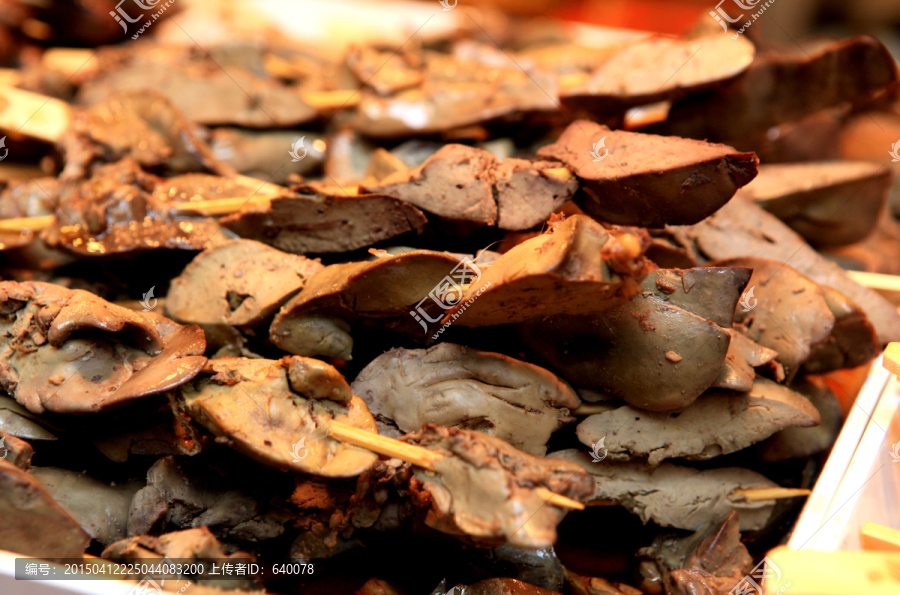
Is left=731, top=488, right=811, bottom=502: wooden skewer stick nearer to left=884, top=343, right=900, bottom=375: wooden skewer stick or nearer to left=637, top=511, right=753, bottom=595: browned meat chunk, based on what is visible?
left=637, top=511, right=753, bottom=595: browned meat chunk

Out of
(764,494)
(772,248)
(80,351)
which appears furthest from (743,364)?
(80,351)

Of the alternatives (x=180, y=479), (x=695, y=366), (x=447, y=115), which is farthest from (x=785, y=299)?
(x=180, y=479)

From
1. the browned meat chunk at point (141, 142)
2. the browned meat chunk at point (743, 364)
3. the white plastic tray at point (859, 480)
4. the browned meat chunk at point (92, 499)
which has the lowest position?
the browned meat chunk at point (92, 499)

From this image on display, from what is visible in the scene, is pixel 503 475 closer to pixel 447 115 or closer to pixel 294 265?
pixel 294 265

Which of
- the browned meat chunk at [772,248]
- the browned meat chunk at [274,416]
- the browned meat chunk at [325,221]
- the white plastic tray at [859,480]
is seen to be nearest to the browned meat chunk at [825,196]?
the browned meat chunk at [772,248]

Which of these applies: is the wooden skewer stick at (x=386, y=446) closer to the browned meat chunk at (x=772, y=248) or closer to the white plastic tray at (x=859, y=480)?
the white plastic tray at (x=859, y=480)

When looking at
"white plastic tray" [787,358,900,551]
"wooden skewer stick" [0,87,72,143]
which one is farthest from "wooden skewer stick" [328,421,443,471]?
"wooden skewer stick" [0,87,72,143]
